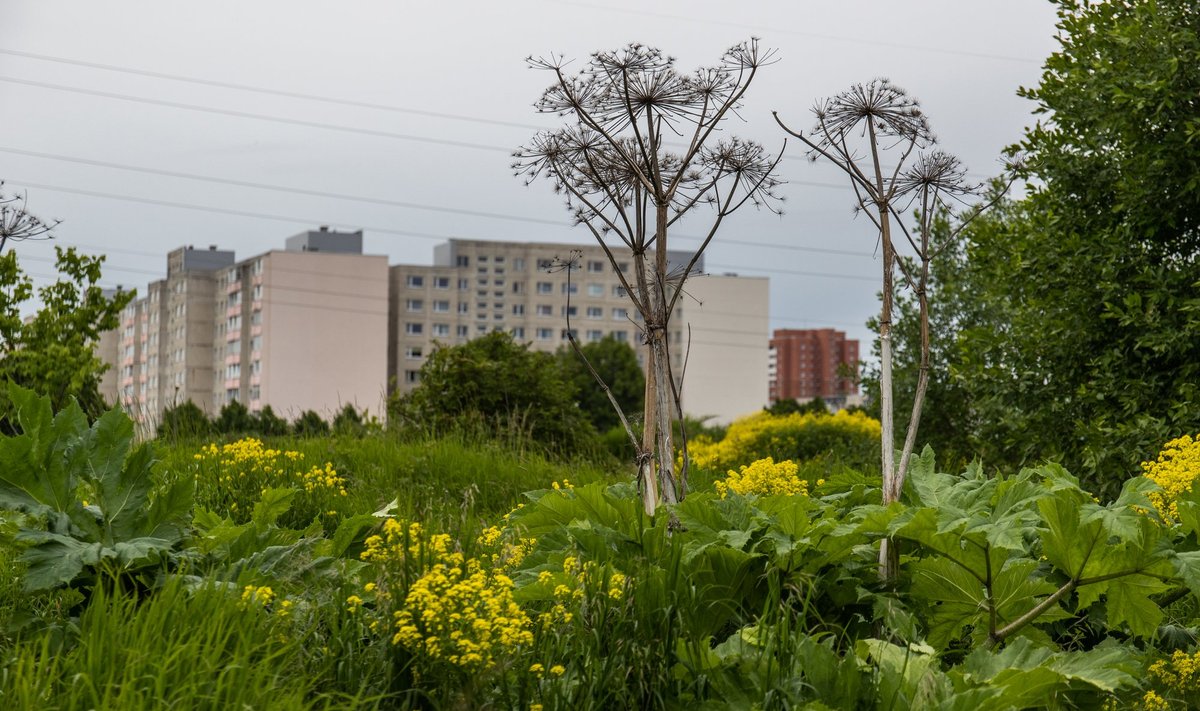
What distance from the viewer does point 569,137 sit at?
456 cm

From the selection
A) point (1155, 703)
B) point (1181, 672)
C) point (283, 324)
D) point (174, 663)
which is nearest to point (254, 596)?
point (174, 663)

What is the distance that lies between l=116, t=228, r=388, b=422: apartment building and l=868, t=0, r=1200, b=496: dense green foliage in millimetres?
72255

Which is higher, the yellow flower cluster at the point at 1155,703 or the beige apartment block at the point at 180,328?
the beige apartment block at the point at 180,328

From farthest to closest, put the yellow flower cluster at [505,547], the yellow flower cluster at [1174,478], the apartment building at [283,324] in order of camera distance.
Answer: the apartment building at [283,324], the yellow flower cluster at [1174,478], the yellow flower cluster at [505,547]

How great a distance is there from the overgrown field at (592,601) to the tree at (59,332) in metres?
8.08

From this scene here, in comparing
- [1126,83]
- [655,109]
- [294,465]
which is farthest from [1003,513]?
[1126,83]

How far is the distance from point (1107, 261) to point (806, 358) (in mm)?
137075

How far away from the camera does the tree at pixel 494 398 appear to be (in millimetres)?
11898

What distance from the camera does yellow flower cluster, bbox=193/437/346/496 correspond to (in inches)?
240

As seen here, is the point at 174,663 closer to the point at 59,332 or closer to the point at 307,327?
the point at 59,332

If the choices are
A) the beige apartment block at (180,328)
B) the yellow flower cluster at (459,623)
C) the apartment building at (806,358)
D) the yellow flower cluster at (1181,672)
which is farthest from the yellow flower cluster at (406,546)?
the apartment building at (806,358)

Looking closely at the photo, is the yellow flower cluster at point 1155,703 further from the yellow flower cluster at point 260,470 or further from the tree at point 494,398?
the tree at point 494,398

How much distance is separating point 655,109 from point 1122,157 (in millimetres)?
4704

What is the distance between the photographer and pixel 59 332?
1229 centimetres
